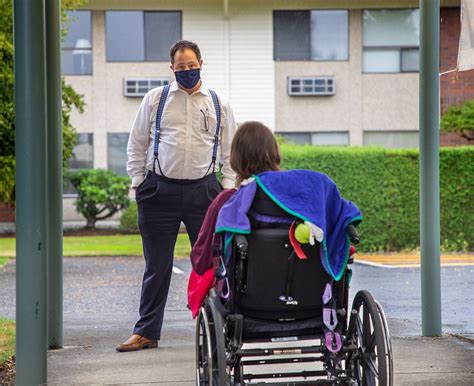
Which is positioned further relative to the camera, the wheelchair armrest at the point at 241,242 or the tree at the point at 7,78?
the tree at the point at 7,78

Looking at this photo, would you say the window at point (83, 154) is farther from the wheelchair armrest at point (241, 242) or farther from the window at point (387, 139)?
the wheelchair armrest at point (241, 242)

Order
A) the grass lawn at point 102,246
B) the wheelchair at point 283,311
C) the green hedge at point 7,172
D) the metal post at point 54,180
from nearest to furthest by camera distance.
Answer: the wheelchair at point 283,311, the metal post at point 54,180, the green hedge at point 7,172, the grass lawn at point 102,246

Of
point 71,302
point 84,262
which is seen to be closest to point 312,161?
point 84,262

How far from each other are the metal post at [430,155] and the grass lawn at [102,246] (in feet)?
37.1

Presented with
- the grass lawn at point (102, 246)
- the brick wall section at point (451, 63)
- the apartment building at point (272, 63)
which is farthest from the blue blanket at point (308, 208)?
the apartment building at point (272, 63)

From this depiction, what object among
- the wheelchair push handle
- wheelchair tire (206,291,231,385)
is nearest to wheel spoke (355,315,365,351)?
the wheelchair push handle

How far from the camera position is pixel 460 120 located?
2558cm

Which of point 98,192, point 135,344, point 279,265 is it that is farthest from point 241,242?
point 98,192

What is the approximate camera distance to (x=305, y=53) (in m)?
29.4

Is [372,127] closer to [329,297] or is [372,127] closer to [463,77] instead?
[463,77]

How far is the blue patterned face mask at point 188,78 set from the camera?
6.84 m

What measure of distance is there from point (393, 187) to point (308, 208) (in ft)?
48.2

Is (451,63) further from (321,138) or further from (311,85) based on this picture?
(321,138)

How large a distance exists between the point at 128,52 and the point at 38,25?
2386 cm
